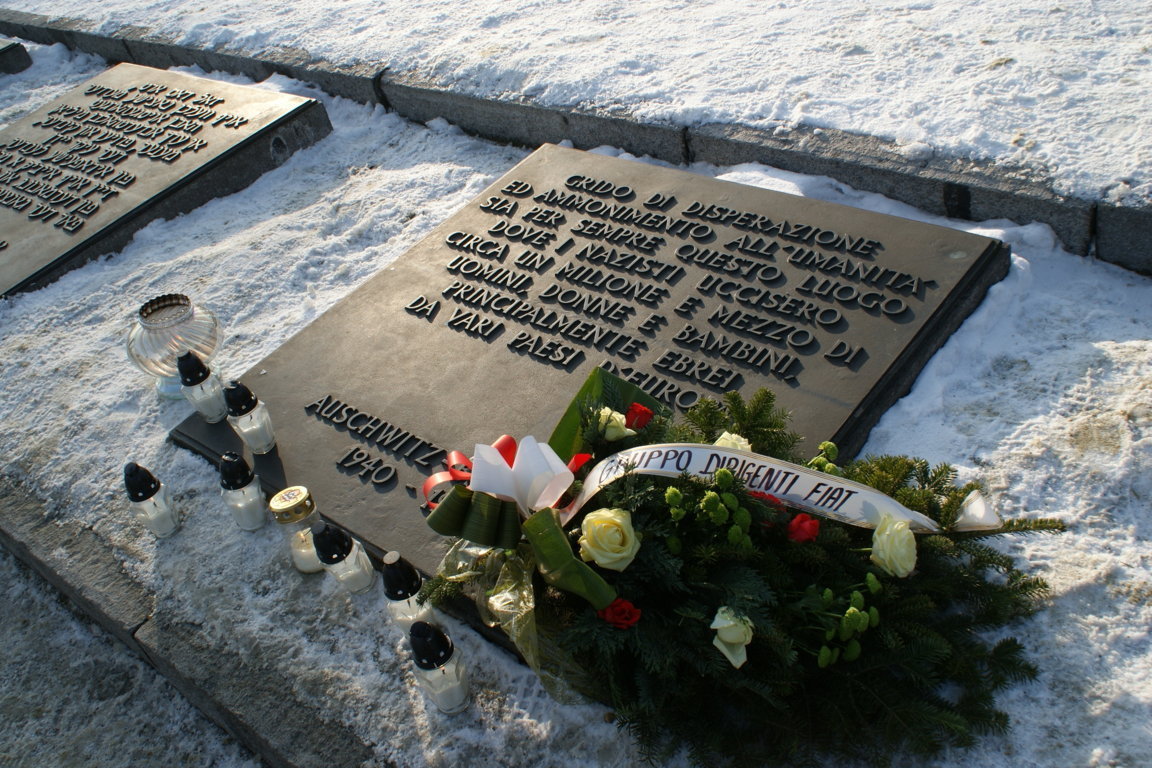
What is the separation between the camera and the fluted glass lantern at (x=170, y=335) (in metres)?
3.61

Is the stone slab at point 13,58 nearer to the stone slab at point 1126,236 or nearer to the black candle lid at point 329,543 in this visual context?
the black candle lid at point 329,543

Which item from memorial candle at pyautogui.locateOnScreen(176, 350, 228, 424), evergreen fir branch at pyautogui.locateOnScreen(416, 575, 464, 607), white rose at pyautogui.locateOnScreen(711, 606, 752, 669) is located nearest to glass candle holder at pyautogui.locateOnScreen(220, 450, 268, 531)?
memorial candle at pyautogui.locateOnScreen(176, 350, 228, 424)

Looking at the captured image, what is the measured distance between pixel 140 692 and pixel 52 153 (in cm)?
398

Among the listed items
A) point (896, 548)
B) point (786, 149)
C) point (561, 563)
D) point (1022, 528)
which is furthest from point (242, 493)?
point (786, 149)

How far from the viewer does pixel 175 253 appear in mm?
4785

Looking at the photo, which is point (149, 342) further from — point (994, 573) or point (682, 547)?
point (994, 573)

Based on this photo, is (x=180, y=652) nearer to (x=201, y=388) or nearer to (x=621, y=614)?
(x=201, y=388)

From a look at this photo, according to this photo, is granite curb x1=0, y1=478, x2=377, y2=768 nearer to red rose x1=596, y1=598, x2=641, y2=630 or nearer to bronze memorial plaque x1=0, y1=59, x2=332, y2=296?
red rose x1=596, y1=598, x2=641, y2=630

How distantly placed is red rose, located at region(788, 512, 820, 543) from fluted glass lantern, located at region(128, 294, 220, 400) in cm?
251

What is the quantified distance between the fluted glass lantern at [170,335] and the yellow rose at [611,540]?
2166mm

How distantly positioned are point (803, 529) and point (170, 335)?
2662 mm

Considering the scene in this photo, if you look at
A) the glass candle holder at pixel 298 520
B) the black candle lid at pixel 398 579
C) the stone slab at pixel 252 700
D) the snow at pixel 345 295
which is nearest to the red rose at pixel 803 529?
the snow at pixel 345 295

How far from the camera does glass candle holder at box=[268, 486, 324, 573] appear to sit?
295 cm

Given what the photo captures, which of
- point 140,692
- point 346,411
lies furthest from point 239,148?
point 140,692
